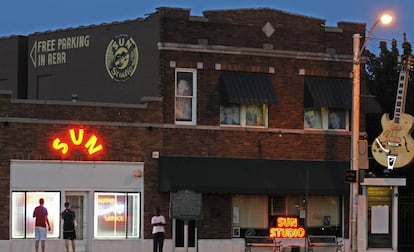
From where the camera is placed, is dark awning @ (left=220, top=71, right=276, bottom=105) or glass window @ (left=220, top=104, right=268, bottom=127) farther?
glass window @ (left=220, top=104, right=268, bottom=127)

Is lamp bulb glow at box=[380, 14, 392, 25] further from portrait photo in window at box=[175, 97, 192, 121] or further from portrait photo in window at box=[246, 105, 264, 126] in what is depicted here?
portrait photo in window at box=[175, 97, 192, 121]

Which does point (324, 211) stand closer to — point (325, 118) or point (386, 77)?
point (325, 118)

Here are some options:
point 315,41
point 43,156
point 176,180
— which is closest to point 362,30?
point 315,41

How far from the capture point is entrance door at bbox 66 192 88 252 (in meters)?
27.8

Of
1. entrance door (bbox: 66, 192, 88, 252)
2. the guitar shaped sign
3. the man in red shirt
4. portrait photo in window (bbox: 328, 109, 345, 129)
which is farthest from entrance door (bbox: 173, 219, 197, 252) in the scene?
the guitar shaped sign

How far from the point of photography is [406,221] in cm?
3356

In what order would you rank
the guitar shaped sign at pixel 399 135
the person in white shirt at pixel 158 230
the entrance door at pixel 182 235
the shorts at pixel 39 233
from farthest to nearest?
the guitar shaped sign at pixel 399 135 → the entrance door at pixel 182 235 → the person in white shirt at pixel 158 230 → the shorts at pixel 39 233

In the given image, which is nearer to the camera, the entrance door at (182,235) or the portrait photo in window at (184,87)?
the entrance door at (182,235)

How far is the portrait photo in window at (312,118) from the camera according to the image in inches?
1233

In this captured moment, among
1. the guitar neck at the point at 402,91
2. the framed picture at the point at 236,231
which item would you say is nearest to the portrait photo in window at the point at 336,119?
the guitar neck at the point at 402,91

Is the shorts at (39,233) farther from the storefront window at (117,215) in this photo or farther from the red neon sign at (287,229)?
the red neon sign at (287,229)

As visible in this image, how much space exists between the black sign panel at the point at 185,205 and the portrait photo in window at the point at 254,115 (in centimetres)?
442

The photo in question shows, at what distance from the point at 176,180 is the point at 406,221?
10.2m

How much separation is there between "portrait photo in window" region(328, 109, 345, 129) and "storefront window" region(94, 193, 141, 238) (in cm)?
777
